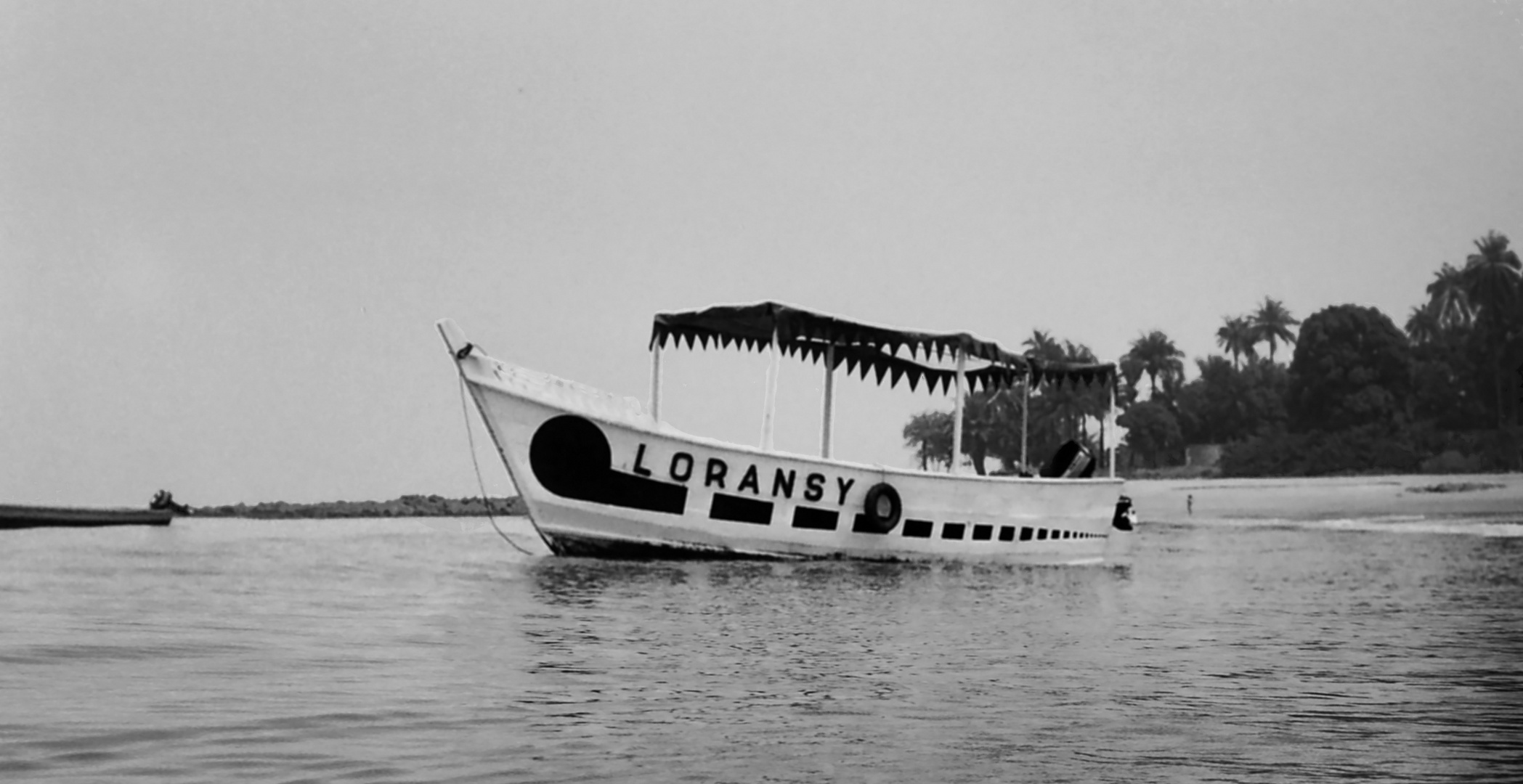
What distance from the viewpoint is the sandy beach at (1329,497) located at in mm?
40406

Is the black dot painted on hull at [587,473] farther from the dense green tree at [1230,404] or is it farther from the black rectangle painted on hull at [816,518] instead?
the dense green tree at [1230,404]

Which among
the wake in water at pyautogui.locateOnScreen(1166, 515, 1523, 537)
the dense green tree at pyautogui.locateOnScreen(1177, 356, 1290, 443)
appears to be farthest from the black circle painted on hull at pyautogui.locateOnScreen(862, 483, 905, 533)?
the dense green tree at pyautogui.locateOnScreen(1177, 356, 1290, 443)

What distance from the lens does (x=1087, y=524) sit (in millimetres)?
23500

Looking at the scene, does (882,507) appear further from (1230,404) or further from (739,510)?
(1230,404)

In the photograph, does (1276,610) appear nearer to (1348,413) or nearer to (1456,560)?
(1456,560)

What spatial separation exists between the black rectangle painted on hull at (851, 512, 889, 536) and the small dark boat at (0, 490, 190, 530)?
89.0 ft

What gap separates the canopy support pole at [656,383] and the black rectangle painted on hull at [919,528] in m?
3.91

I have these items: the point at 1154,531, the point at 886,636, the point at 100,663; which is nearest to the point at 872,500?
the point at 886,636

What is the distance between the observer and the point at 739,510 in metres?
19.2

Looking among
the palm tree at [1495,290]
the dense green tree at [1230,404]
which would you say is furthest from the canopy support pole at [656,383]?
the dense green tree at [1230,404]

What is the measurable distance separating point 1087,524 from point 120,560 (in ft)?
53.7

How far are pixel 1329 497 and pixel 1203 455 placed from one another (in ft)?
64.5

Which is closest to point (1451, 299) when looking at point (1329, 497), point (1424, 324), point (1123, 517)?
point (1424, 324)

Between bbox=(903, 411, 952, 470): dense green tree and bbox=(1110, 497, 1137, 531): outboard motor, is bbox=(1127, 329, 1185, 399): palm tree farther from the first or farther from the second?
bbox=(1110, 497, 1137, 531): outboard motor
